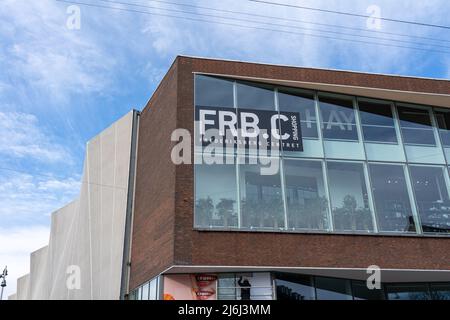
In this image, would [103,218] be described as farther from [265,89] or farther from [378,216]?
[378,216]

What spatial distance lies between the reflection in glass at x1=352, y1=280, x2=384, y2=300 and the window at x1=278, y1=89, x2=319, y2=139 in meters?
5.57

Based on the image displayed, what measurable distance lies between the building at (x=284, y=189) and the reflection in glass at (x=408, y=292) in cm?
4

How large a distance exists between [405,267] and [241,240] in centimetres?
580

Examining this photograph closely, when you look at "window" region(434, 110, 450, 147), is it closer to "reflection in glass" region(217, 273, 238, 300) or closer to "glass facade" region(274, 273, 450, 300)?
"glass facade" region(274, 273, 450, 300)

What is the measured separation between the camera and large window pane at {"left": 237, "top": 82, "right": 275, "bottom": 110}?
60.8ft

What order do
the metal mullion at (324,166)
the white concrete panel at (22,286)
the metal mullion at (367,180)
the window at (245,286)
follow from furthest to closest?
the white concrete panel at (22,286) → the metal mullion at (367,180) → the metal mullion at (324,166) → the window at (245,286)

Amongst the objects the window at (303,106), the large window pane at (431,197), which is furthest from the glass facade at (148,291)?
the large window pane at (431,197)

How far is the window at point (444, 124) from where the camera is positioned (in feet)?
65.2

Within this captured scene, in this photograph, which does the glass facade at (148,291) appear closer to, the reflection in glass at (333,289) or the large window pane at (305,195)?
the large window pane at (305,195)

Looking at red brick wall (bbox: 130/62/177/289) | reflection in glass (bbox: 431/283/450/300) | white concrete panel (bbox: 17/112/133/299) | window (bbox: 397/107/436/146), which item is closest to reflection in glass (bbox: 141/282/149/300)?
red brick wall (bbox: 130/62/177/289)

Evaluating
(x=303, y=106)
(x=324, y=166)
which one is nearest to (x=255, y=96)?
(x=303, y=106)

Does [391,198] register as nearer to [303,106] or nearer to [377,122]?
[377,122]

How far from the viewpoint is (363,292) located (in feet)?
57.7

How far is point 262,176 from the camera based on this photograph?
683 inches
